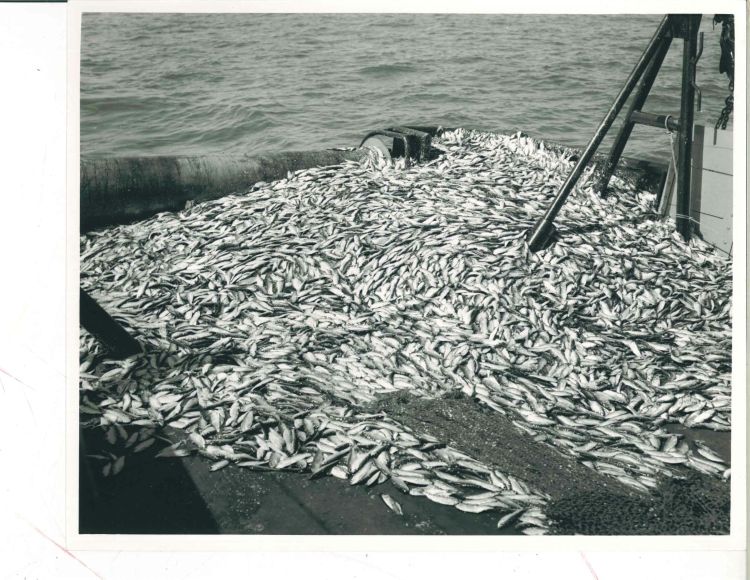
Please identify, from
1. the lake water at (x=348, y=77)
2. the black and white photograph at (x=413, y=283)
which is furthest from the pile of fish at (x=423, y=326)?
the lake water at (x=348, y=77)

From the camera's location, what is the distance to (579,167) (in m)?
3.65

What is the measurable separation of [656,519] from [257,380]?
185 cm

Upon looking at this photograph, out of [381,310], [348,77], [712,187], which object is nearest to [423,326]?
[381,310]

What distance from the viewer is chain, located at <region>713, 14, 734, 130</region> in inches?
109

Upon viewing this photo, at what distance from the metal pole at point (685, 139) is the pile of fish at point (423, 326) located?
0.48ft

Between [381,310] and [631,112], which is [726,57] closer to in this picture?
[631,112]

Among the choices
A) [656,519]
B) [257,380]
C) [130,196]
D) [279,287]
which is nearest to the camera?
[656,519]

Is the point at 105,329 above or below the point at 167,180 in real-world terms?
below

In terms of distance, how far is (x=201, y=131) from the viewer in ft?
12.0

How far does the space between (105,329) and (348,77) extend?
1.97 metres

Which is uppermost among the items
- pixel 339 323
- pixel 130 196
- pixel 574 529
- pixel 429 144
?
pixel 429 144

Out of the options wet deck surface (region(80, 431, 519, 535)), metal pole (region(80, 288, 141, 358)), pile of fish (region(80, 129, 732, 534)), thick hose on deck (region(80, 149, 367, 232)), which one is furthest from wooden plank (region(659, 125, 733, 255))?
metal pole (region(80, 288, 141, 358))
